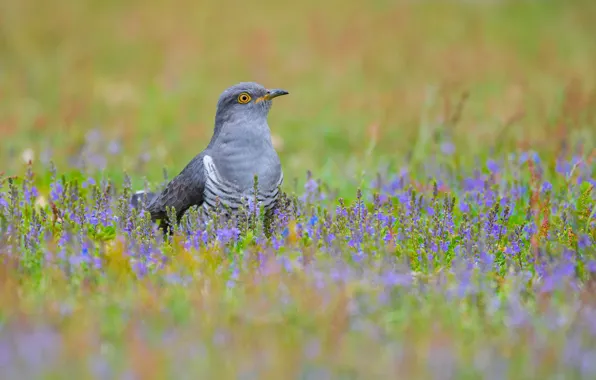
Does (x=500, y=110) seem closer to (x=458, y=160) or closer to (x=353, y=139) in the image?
(x=353, y=139)

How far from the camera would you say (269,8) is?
15609 mm

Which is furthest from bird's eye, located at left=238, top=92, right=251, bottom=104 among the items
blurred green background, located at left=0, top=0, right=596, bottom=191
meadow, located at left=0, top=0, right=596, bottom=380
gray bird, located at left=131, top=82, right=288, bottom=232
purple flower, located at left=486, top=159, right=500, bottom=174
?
purple flower, located at left=486, top=159, right=500, bottom=174

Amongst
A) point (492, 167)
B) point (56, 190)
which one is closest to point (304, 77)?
point (492, 167)

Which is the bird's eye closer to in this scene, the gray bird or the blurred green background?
the gray bird

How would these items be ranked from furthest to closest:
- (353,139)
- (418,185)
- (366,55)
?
(366,55) → (353,139) → (418,185)

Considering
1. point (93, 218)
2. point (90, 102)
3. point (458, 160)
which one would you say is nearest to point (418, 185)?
point (458, 160)

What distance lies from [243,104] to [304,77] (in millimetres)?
6495

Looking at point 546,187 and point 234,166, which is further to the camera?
point 546,187

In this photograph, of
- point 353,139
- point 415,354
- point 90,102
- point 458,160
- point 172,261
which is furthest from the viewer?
point 90,102

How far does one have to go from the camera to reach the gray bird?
5332mm

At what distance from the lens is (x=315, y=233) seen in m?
4.88

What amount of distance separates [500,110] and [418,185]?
13.0ft

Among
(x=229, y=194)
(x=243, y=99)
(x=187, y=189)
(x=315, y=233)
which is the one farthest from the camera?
(x=243, y=99)

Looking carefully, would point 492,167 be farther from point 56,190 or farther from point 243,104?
point 56,190
